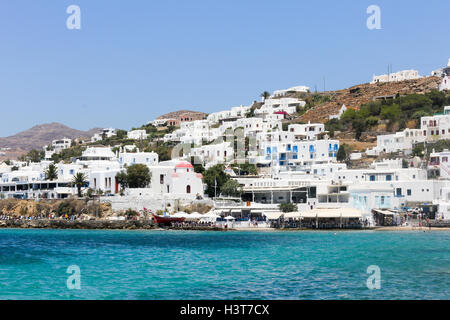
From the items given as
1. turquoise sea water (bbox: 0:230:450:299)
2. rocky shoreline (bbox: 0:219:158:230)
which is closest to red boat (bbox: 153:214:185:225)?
rocky shoreline (bbox: 0:219:158:230)

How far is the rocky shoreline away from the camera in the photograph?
71.9 meters

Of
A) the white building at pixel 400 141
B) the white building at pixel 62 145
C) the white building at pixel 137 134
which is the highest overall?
the white building at pixel 137 134

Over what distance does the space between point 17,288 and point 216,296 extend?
890cm

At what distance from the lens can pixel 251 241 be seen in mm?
50312

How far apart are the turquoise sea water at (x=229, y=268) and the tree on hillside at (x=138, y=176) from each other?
96.5 feet

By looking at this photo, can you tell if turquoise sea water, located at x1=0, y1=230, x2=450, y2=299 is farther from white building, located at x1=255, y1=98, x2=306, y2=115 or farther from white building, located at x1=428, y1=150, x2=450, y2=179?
white building, located at x1=255, y1=98, x2=306, y2=115

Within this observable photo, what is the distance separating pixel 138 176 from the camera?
262ft

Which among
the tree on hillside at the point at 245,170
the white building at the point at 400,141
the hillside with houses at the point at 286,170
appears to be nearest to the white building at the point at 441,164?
the hillside with houses at the point at 286,170

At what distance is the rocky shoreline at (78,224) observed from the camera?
7188 cm
